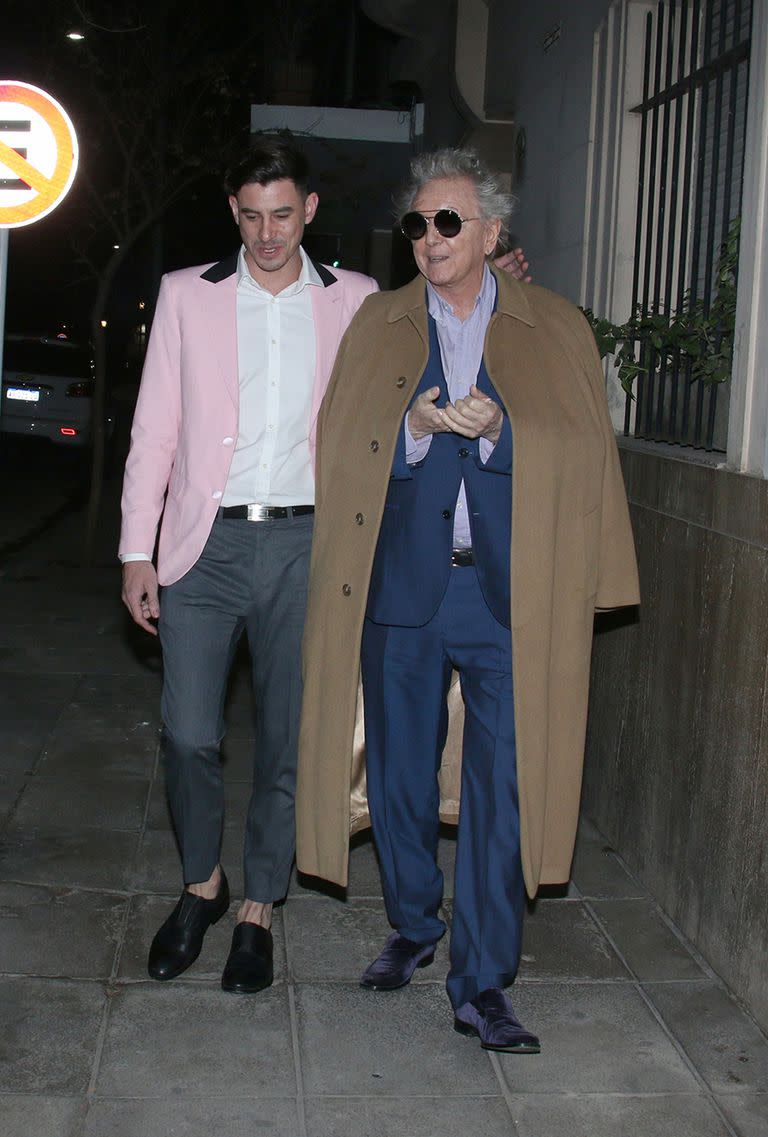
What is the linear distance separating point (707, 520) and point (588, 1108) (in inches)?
70.7

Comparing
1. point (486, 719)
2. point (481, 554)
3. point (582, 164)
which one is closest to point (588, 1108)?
point (486, 719)

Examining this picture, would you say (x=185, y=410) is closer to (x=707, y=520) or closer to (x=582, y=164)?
(x=707, y=520)

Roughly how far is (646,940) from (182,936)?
4.70 feet

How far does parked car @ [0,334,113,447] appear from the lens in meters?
21.1

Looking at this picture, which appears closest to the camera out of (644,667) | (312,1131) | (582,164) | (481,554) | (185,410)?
(312,1131)

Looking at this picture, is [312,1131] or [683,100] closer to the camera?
[312,1131]

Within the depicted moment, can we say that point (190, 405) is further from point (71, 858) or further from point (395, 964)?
point (71, 858)

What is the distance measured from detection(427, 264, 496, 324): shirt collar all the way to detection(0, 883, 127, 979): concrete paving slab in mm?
2044

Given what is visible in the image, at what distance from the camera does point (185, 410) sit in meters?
4.10

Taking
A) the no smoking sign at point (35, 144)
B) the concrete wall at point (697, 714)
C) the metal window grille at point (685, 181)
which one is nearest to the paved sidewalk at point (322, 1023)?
the concrete wall at point (697, 714)

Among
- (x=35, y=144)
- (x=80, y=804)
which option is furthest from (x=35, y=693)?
(x=35, y=144)

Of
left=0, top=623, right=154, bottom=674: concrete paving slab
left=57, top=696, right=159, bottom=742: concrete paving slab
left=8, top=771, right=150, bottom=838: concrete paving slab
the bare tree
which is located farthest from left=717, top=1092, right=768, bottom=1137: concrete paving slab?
the bare tree

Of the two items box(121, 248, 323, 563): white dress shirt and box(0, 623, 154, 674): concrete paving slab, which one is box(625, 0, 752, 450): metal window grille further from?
box(0, 623, 154, 674): concrete paving slab

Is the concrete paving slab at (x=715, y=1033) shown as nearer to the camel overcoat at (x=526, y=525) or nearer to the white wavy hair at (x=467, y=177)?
the camel overcoat at (x=526, y=525)
